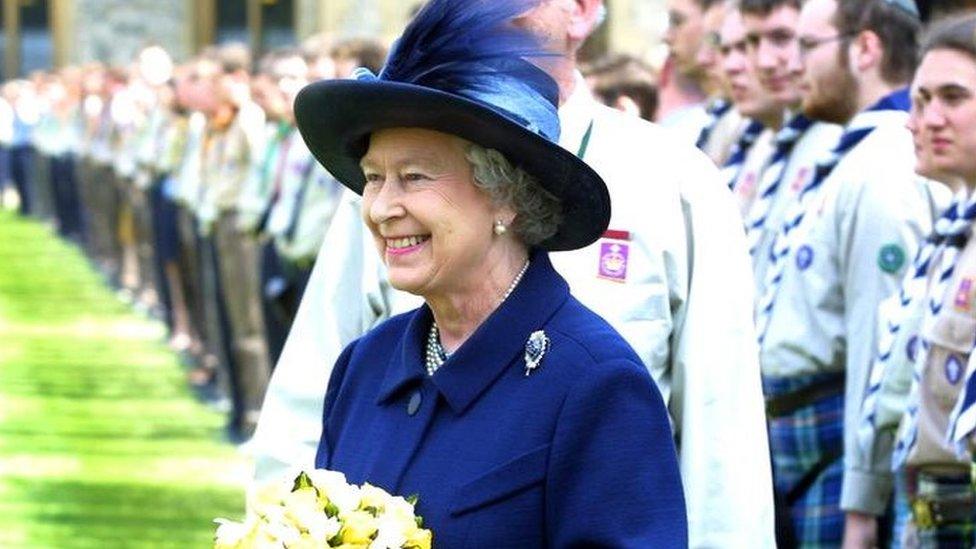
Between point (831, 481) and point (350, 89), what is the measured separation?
10.4ft

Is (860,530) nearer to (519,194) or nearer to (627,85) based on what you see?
(519,194)

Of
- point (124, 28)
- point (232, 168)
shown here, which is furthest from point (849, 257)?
point (124, 28)

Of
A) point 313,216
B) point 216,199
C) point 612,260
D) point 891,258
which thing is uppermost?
point 612,260

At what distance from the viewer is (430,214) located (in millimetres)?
3832

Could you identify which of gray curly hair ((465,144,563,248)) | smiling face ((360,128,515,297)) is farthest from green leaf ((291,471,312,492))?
gray curly hair ((465,144,563,248))

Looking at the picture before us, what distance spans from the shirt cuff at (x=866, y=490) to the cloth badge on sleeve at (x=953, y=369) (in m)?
0.61

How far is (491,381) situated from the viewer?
3795mm

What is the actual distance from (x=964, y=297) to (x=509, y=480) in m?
2.31

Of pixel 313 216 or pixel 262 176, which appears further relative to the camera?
pixel 262 176

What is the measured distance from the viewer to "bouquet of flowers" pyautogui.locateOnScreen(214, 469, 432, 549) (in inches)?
140

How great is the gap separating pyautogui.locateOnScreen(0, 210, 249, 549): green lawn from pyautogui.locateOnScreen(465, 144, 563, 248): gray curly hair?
647 cm

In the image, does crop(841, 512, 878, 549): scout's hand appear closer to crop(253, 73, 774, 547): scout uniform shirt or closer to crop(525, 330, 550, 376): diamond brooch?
crop(253, 73, 774, 547): scout uniform shirt

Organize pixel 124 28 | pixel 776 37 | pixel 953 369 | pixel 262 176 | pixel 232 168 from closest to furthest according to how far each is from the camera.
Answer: pixel 953 369
pixel 776 37
pixel 262 176
pixel 232 168
pixel 124 28

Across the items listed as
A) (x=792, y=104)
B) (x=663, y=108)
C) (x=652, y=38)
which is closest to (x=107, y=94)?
(x=652, y=38)
